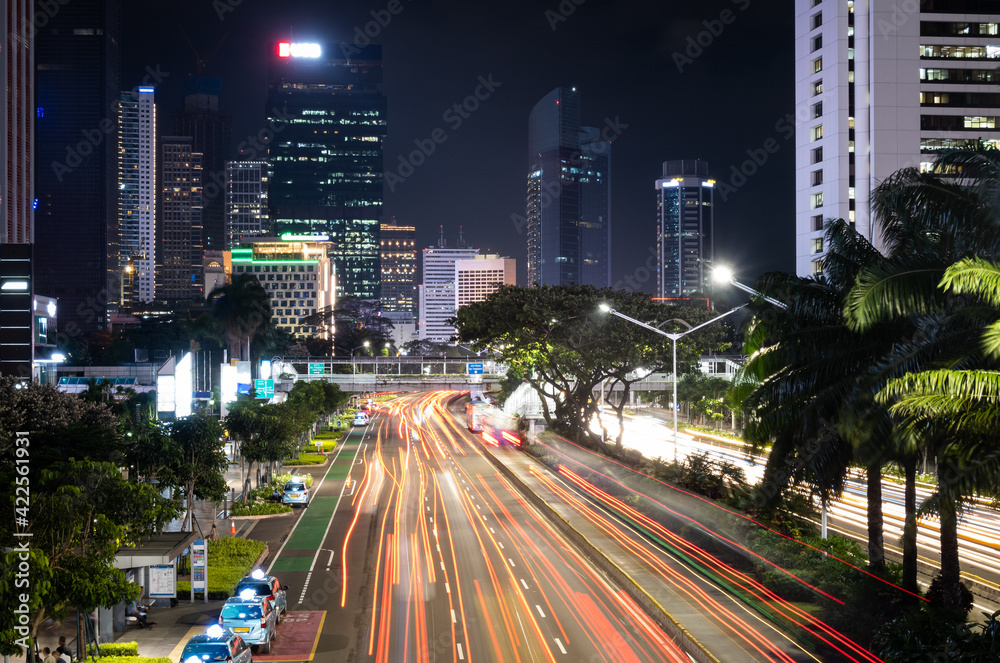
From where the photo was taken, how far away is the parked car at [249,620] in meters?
19.6

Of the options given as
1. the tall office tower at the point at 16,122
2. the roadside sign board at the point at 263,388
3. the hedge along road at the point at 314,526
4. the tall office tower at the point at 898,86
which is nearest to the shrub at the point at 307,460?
the hedge along road at the point at 314,526

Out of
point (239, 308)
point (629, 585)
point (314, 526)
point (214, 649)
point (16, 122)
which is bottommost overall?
point (314, 526)

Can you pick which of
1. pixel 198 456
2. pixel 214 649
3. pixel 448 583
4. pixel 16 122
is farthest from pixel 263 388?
pixel 16 122

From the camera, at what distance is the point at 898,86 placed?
235 ft

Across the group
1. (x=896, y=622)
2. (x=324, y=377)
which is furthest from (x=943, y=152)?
(x=324, y=377)

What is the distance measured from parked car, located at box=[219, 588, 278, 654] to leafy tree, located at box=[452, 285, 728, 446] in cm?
3647

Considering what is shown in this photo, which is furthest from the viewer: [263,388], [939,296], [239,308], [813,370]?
[239,308]

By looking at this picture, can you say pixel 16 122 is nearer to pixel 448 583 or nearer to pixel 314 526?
pixel 314 526

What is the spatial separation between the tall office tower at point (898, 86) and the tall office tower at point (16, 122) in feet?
305

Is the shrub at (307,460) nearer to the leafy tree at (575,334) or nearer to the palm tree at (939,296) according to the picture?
the leafy tree at (575,334)

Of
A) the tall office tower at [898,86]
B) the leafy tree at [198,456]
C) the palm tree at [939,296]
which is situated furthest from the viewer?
the tall office tower at [898,86]

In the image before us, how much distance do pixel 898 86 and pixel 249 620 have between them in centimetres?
7093

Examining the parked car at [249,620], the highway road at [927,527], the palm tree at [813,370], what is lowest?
the highway road at [927,527]

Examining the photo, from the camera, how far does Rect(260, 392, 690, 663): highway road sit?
65.4 ft
